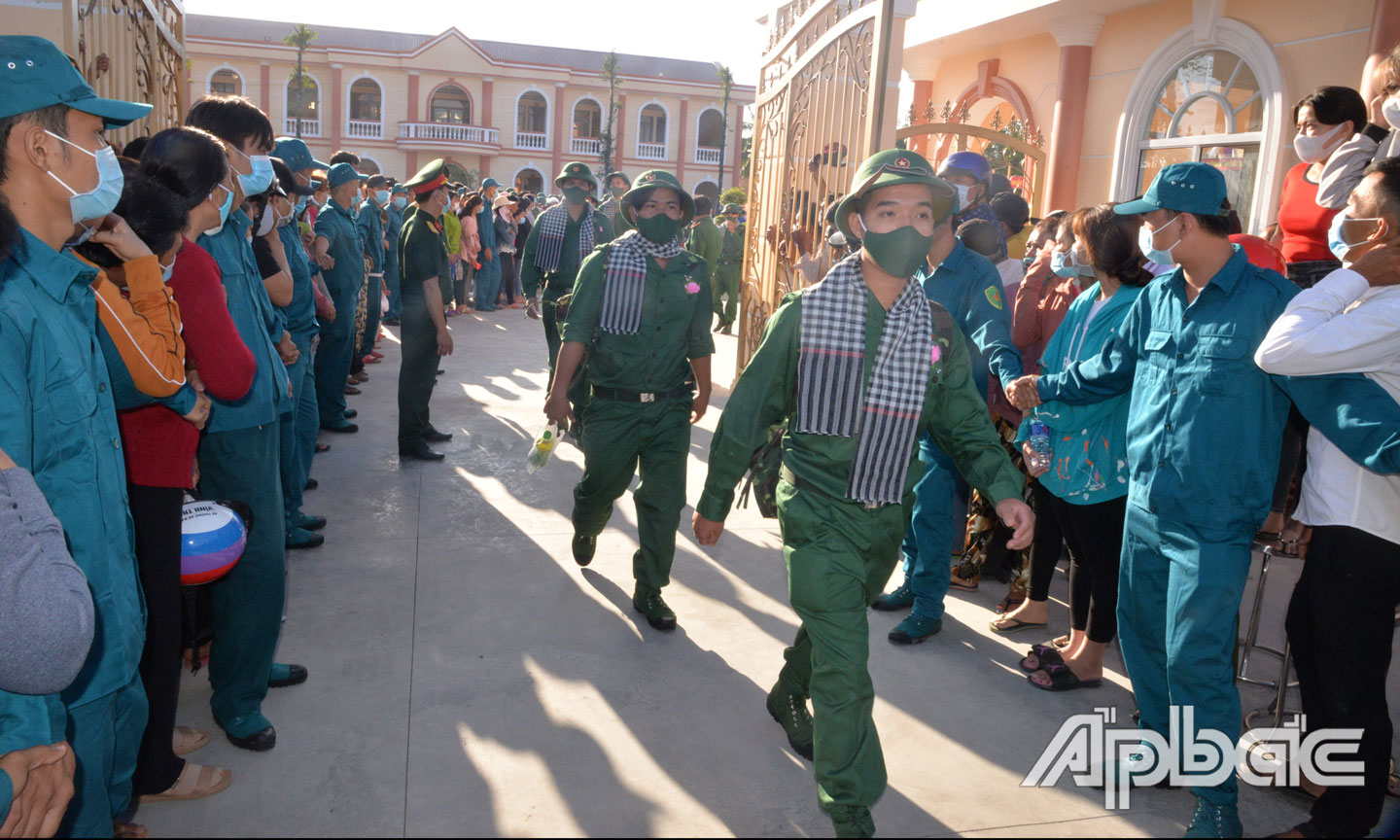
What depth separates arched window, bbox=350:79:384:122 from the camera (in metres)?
41.5

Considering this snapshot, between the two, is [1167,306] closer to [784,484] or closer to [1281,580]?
[784,484]

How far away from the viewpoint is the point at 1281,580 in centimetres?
547

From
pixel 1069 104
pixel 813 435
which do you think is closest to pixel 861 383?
pixel 813 435

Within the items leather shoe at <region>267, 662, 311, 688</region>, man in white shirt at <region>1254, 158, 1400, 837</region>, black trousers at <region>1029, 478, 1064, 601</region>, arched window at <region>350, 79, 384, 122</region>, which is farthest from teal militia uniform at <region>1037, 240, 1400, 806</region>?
arched window at <region>350, 79, 384, 122</region>

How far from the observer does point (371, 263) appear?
32.1 feet

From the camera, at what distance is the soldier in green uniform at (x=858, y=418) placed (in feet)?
9.18

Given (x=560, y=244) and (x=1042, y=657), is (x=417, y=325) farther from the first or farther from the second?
(x=1042, y=657)

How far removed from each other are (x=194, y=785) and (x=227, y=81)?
147 ft

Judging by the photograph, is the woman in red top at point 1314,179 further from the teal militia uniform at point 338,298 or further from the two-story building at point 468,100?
the two-story building at point 468,100

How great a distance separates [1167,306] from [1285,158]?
667 centimetres

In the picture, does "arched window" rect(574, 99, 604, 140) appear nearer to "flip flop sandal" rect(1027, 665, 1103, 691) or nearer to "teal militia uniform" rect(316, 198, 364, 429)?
"teal militia uniform" rect(316, 198, 364, 429)


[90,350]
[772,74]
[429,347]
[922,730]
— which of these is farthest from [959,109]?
[90,350]

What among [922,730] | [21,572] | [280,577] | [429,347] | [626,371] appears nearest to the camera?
[21,572]

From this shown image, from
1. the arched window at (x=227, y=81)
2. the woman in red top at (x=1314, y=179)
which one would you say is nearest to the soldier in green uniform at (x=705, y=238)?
the woman in red top at (x=1314, y=179)
